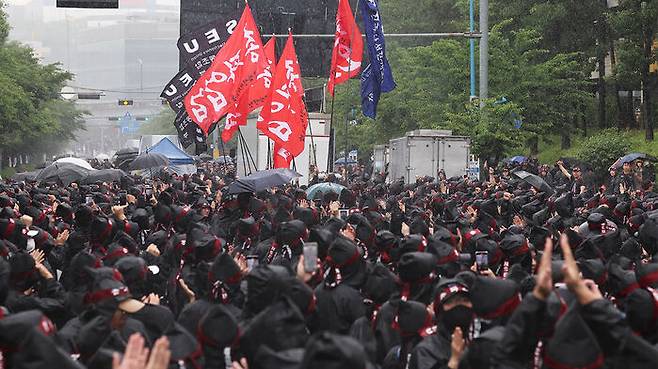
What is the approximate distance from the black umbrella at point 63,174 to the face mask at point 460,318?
63.1 feet

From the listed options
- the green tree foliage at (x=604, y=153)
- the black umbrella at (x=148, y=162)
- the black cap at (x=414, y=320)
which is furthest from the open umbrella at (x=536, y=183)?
the black umbrella at (x=148, y=162)

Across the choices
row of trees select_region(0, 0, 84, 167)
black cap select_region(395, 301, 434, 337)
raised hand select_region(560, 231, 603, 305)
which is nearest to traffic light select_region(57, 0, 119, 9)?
black cap select_region(395, 301, 434, 337)

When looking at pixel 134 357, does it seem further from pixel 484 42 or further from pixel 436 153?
pixel 436 153

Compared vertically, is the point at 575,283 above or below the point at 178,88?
below

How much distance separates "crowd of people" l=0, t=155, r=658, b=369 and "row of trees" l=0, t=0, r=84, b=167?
36.2 metres

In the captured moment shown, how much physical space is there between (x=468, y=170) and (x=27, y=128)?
29836 mm

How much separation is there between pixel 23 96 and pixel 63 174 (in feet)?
83.3

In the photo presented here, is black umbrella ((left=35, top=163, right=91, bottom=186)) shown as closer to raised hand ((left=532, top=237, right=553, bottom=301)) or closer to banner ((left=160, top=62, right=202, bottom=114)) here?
banner ((left=160, top=62, right=202, bottom=114))

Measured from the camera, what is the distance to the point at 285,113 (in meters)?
18.3

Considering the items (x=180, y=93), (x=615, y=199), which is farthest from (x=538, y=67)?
(x=615, y=199)

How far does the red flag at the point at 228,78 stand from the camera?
60.2 ft

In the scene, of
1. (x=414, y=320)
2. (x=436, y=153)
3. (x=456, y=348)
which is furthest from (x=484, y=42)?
(x=456, y=348)

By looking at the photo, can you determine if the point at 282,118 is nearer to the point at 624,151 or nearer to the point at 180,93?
the point at 180,93

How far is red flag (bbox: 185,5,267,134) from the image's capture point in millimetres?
18344
